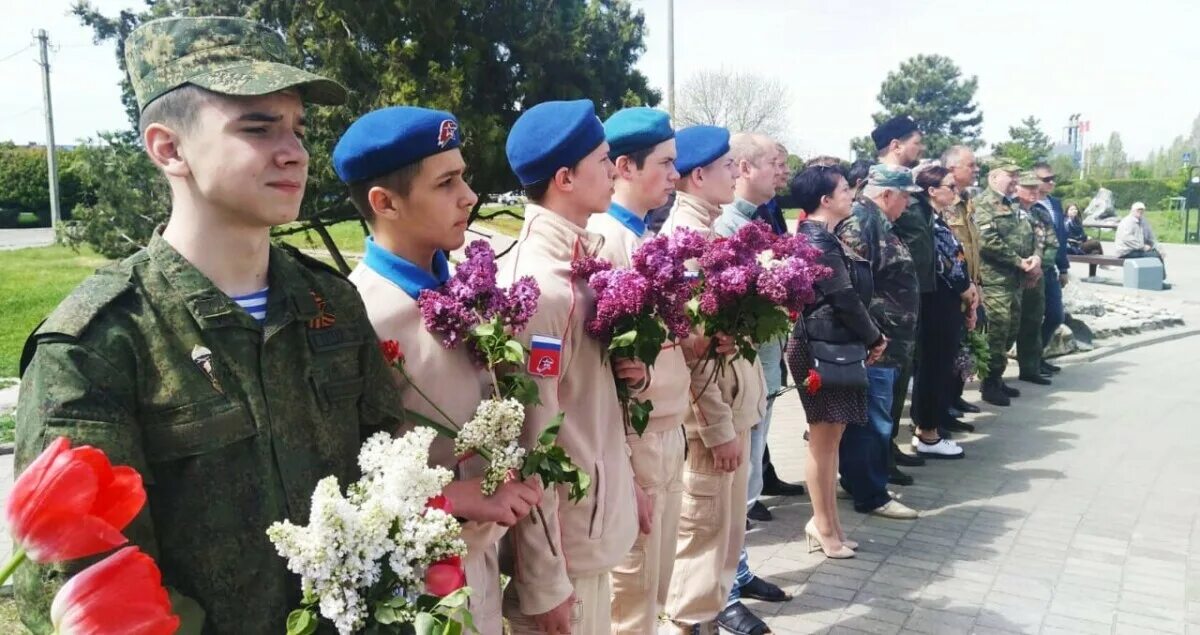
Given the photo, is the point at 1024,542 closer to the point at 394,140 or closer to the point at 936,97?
the point at 394,140

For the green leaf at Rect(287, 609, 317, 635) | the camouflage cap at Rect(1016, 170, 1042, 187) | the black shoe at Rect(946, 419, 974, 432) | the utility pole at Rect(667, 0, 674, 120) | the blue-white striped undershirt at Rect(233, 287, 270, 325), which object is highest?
the utility pole at Rect(667, 0, 674, 120)

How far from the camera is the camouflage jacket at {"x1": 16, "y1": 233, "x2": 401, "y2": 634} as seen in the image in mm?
1437

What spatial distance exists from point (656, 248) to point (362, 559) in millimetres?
1674

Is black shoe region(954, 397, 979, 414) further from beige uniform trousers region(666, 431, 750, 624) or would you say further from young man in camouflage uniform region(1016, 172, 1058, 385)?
beige uniform trousers region(666, 431, 750, 624)

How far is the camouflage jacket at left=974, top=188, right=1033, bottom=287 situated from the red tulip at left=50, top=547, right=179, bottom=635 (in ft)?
28.8

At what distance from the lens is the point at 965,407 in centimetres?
840

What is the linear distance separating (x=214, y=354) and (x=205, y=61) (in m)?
0.56

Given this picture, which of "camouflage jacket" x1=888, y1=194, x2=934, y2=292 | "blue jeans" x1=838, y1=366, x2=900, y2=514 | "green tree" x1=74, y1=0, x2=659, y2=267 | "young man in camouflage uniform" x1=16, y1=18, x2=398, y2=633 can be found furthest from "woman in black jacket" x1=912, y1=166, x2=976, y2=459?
"young man in camouflage uniform" x1=16, y1=18, x2=398, y2=633

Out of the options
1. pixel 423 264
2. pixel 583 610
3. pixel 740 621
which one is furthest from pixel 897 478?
pixel 423 264

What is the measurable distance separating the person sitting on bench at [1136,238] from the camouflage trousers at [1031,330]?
33.7 feet

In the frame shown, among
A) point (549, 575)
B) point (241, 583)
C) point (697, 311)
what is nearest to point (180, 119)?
point (241, 583)

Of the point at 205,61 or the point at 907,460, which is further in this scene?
the point at 907,460

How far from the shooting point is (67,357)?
144 cm

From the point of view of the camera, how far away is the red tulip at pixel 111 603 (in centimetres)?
102
